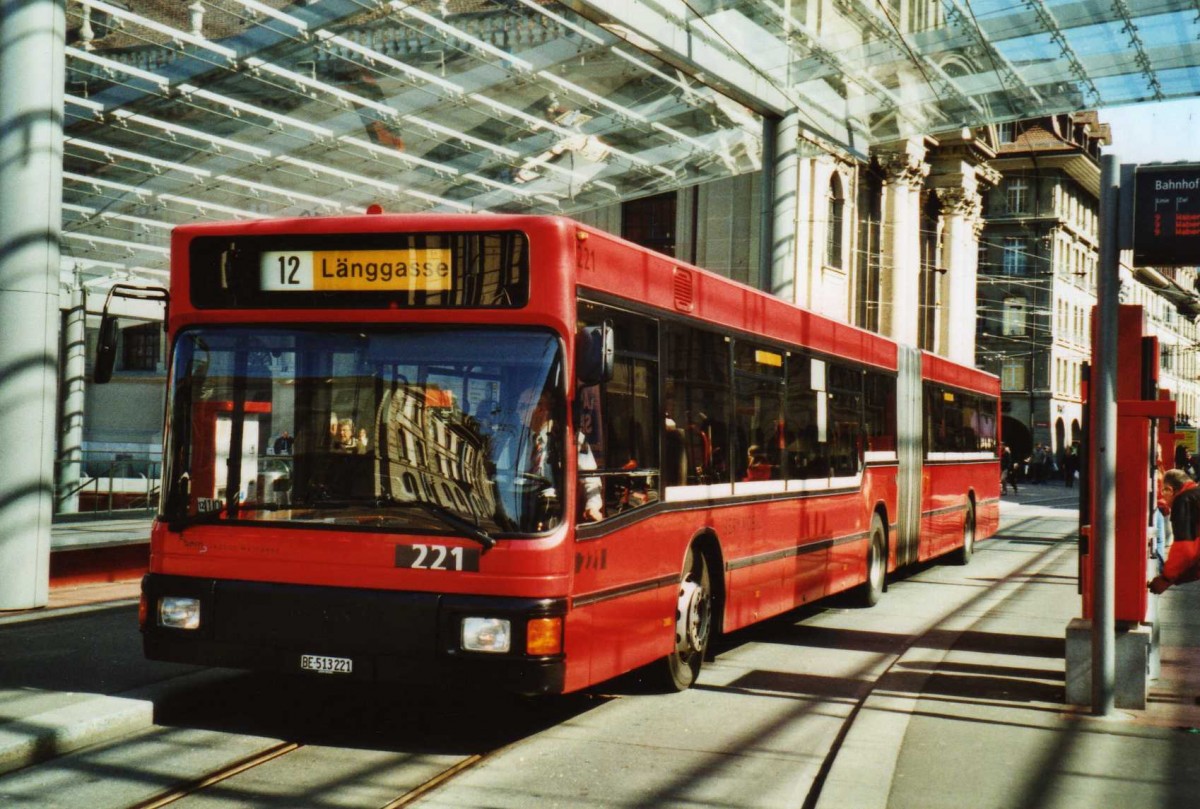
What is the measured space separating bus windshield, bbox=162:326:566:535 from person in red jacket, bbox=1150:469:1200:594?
444 cm

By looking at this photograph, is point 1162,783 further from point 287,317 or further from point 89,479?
point 89,479

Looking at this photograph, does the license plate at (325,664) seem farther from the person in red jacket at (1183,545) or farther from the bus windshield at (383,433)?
the person in red jacket at (1183,545)

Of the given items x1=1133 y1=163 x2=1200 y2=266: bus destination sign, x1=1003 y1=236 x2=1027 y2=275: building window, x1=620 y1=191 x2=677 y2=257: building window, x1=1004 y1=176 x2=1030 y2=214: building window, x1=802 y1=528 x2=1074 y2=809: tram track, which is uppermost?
x1=1004 y1=176 x2=1030 y2=214: building window

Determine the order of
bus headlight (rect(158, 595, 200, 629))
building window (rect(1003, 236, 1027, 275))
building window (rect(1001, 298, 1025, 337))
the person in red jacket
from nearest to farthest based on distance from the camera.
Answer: bus headlight (rect(158, 595, 200, 629)) → the person in red jacket → building window (rect(1001, 298, 1025, 337)) → building window (rect(1003, 236, 1027, 275))

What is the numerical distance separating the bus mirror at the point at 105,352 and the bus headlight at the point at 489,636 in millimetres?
2286

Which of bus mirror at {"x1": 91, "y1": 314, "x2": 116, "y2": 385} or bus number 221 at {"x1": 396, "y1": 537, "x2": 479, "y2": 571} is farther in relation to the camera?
bus mirror at {"x1": 91, "y1": 314, "x2": 116, "y2": 385}

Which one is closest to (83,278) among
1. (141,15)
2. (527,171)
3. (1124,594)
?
(527,171)

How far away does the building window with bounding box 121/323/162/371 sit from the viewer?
49219 millimetres

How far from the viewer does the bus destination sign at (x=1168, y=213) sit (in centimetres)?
779

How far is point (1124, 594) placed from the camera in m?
8.58

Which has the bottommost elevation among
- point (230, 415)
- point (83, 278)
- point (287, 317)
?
point (230, 415)

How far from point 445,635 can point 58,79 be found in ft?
23.1

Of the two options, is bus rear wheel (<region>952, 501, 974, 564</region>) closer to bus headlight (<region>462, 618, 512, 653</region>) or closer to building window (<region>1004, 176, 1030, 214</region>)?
bus headlight (<region>462, 618, 512, 653</region>)

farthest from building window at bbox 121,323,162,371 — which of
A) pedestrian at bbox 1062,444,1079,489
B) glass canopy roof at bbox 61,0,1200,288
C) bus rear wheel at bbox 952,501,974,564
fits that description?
pedestrian at bbox 1062,444,1079,489
